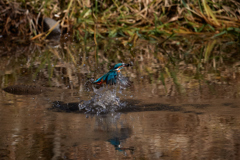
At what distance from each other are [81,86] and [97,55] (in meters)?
1.92

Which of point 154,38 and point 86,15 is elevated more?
point 86,15

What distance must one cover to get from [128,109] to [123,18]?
473cm

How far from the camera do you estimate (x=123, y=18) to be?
8281mm

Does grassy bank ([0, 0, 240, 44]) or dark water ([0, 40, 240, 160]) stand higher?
grassy bank ([0, 0, 240, 44])

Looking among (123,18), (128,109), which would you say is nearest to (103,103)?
(128,109)

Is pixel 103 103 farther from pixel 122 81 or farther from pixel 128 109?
pixel 122 81

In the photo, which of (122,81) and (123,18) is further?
(123,18)

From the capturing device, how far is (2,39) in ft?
26.2

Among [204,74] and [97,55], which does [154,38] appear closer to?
[97,55]

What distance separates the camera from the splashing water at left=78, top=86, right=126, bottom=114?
3.69 m

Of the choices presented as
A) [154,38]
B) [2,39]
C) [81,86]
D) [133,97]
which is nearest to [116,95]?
[133,97]

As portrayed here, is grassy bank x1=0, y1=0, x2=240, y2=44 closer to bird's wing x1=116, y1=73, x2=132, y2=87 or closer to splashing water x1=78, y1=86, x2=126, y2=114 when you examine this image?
bird's wing x1=116, y1=73, x2=132, y2=87

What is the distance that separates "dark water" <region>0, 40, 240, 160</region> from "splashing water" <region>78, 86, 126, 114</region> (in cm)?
1

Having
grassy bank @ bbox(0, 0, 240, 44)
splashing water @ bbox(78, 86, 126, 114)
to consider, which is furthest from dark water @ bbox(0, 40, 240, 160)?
grassy bank @ bbox(0, 0, 240, 44)
